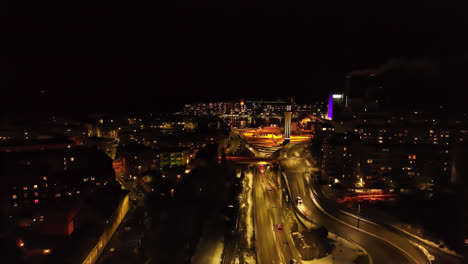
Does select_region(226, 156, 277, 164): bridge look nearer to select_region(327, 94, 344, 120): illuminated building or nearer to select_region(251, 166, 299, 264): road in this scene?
select_region(251, 166, 299, 264): road

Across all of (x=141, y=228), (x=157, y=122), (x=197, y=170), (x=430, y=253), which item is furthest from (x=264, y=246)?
(x=157, y=122)

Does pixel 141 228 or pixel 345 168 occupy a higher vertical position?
pixel 345 168

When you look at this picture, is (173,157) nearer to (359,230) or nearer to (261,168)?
(261,168)

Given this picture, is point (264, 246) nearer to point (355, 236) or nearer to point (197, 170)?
point (355, 236)

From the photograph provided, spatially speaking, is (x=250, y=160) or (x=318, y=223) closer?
(x=318, y=223)

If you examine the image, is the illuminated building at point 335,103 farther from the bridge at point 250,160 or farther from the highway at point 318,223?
the highway at point 318,223

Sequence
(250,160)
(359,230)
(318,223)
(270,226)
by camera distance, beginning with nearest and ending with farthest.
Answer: (359,230)
(270,226)
(318,223)
(250,160)

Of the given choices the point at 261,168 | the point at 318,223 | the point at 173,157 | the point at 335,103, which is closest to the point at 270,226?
the point at 318,223

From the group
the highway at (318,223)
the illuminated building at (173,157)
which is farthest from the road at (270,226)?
the illuminated building at (173,157)

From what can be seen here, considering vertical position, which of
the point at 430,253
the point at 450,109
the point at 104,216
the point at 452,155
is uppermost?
the point at 450,109
